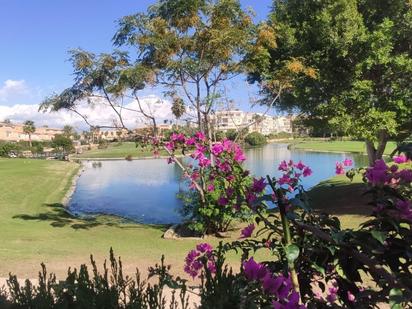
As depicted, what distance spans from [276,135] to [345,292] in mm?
143943

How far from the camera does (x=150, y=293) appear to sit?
3.46m

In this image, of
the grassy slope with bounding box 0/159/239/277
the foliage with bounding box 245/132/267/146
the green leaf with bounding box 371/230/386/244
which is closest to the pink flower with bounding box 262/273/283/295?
the green leaf with bounding box 371/230/386/244

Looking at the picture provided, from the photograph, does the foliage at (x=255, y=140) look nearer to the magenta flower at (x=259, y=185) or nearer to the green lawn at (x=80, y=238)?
the green lawn at (x=80, y=238)

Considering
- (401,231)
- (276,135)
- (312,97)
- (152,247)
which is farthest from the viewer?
(276,135)

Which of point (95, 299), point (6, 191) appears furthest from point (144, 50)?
point (6, 191)

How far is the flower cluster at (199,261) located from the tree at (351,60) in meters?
13.1

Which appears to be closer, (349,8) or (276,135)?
(349,8)

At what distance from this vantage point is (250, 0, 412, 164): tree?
51.8 feet

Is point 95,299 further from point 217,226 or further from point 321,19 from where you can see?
point 321,19

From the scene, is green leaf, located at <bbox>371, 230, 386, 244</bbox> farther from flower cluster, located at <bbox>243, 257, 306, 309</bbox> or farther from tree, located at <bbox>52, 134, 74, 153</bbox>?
tree, located at <bbox>52, 134, 74, 153</bbox>

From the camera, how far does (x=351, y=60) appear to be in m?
16.8

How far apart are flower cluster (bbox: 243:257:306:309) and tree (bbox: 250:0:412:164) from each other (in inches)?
542

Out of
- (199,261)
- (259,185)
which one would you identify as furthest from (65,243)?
(259,185)

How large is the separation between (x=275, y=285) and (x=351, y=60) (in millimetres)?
15518
